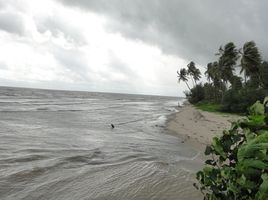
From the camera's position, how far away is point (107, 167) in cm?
1065

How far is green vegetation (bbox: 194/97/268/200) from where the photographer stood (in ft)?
7.66

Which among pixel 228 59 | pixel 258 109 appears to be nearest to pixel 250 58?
pixel 228 59

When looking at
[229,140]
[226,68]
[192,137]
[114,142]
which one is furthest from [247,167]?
[226,68]

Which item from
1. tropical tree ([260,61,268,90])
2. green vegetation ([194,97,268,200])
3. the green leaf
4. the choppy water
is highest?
tropical tree ([260,61,268,90])

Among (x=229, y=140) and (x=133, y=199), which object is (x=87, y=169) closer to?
(x=133, y=199)

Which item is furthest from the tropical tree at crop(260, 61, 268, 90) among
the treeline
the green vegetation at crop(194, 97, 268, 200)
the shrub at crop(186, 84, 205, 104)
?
the green vegetation at crop(194, 97, 268, 200)

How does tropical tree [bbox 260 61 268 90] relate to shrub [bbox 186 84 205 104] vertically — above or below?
above

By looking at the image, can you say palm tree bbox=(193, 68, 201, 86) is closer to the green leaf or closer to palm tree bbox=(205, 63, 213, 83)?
palm tree bbox=(205, 63, 213, 83)

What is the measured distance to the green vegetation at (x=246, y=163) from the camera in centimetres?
234

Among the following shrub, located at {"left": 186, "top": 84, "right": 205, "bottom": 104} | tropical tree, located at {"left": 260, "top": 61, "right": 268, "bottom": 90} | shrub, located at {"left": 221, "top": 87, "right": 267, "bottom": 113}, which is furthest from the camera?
shrub, located at {"left": 186, "top": 84, "right": 205, "bottom": 104}

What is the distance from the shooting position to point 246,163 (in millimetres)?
2383

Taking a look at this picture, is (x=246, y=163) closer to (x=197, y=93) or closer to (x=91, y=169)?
(x=91, y=169)

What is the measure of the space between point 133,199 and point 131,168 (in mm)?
3345

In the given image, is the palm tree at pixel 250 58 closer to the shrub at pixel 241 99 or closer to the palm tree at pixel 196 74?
the shrub at pixel 241 99
